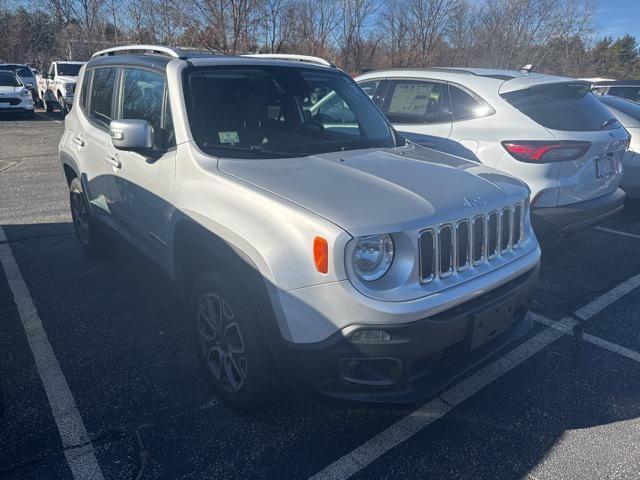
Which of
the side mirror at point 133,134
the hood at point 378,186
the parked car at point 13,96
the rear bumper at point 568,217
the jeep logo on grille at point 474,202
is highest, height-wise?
the parked car at point 13,96

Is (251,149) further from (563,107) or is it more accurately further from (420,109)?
(563,107)

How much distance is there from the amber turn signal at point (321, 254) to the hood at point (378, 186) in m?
0.11

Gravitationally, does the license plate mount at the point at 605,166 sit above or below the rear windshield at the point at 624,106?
below

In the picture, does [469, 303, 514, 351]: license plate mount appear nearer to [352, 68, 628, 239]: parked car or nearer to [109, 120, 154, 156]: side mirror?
[352, 68, 628, 239]: parked car

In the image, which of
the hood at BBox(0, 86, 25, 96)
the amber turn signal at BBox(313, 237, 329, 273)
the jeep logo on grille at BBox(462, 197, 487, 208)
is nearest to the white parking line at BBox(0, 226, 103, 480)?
the amber turn signal at BBox(313, 237, 329, 273)

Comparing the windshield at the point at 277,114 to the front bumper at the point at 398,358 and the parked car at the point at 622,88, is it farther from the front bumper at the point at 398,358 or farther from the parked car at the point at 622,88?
the parked car at the point at 622,88

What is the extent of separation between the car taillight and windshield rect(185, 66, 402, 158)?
1.36 metres

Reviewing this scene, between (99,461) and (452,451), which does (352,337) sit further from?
(99,461)

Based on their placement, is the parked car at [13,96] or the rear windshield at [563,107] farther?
the parked car at [13,96]

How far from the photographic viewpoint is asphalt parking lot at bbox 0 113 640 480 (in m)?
2.47

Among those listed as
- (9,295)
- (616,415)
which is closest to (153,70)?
(9,295)

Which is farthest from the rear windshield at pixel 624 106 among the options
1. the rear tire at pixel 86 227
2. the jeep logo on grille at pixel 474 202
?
the rear tire at pixel 86 227

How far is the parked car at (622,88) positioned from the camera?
33.4 feet

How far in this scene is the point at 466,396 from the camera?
2994 mm
